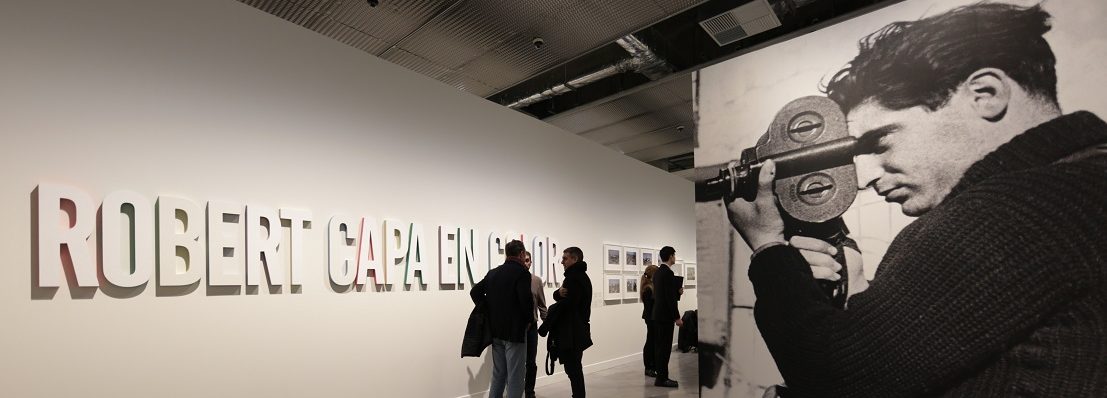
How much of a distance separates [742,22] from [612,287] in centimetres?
430

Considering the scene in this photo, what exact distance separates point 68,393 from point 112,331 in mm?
379

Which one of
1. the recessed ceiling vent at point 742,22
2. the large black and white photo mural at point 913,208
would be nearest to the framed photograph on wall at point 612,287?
the recessed ceiling vent at point 742,22

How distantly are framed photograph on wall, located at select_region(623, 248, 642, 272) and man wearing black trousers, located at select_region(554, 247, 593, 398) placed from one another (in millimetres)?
3894

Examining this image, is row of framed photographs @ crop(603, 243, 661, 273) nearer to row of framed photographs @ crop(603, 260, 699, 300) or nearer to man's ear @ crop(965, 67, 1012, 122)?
row of framed photographs @ crop(603, 260, 699, 300)

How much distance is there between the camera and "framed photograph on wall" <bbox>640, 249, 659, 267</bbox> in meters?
9.35

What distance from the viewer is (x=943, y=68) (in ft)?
10.1

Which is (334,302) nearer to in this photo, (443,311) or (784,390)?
(443,311)

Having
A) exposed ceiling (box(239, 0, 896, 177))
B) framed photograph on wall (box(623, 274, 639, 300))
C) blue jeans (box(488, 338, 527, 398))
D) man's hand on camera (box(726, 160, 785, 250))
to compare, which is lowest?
blue jeans (box(488, 338, 527, 398))

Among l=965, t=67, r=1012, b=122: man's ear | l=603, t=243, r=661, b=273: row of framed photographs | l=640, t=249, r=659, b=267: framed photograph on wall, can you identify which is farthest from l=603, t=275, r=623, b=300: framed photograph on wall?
l=965, t=67, r=1012, b=122: man's ear

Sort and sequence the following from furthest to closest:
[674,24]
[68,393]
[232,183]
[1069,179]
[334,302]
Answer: [674,24] < [334,302] < [232,183] < [68,393] < [1069,179]

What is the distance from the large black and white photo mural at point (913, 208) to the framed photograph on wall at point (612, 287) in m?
4.37

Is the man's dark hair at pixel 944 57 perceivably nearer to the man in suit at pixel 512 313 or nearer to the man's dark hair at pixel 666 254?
the man in suit at pixel 512 313

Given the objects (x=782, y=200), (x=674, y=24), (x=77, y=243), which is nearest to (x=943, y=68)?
(x=782, y=200)

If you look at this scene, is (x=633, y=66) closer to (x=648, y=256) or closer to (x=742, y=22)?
(x=742, y=22)
